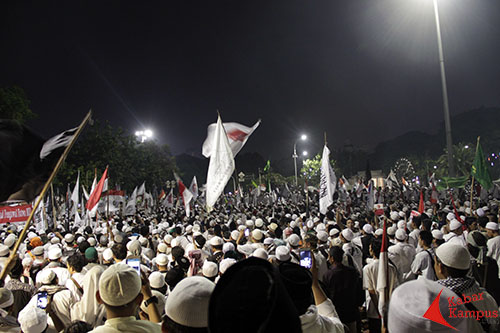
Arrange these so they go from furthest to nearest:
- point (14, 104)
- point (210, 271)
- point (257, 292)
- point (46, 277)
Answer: point (14, 104) < point (210, 271) < point (46, 277) < point (257, 292)

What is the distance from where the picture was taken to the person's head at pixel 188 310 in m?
2.00

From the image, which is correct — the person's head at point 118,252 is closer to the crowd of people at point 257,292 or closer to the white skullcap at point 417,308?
the crowd of people at point 257,292

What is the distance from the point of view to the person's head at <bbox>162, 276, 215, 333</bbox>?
6.56ft

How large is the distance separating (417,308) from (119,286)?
84.3 inches

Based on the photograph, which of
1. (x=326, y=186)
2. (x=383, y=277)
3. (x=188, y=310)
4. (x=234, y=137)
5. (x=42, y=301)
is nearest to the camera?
(x=188, y=310)

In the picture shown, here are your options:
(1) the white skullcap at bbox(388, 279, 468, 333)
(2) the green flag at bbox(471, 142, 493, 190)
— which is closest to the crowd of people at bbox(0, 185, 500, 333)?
(1) the white skullcap at bbox(388, 279, 468, 333)

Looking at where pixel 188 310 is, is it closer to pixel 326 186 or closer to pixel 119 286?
pixel 119 286

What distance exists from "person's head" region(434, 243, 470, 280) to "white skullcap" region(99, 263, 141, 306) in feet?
10.1

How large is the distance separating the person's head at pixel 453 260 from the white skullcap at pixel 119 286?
121 inches

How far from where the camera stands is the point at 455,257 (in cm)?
353

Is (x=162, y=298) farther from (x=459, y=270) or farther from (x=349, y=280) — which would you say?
(x=459, y=270)

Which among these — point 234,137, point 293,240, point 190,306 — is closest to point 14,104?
point 234,137

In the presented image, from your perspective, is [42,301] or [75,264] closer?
[42,301]

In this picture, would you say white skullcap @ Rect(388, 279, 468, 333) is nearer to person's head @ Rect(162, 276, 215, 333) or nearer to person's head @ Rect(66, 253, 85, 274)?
person's head @ Rect(162, 276, 215, 333)
